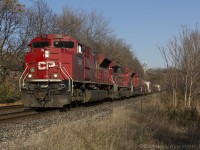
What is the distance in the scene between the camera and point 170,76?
58.7 ft

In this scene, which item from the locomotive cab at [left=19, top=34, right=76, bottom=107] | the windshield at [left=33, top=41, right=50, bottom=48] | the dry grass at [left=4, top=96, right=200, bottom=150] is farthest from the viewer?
the windshield at [left=33, top=41, right=50, bottom=48]

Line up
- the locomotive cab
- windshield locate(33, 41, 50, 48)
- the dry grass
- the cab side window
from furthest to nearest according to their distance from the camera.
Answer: the cab side window < windshield locate(33, 41, 50, 48) < the locomotive cab < the dry grass

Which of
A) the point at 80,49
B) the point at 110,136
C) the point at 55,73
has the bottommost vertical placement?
the point at 110,136

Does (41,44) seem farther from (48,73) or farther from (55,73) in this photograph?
(55,73)

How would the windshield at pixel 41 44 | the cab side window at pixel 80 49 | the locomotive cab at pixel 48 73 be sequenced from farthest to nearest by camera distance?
the cab side window at pixel 80 49, the windshield at pixel 41 44, the locomotive cab at pixel 48 73

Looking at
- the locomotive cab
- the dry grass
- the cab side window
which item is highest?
the cab side window

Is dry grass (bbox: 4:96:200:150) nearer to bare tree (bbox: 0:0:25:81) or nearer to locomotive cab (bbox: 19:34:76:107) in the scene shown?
locomotive cab (bbox: 19:34:76:107)

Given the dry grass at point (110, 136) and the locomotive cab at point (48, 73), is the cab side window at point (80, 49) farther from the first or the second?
the dry grass at point (110, 136)

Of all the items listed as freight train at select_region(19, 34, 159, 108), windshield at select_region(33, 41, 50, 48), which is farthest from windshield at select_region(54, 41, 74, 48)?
windshield at select_region(33, 41, 50, 48)

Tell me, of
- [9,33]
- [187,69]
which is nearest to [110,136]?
[187,69]

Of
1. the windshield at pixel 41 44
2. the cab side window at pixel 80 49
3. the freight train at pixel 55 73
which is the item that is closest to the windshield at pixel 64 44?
the freight train at pixel 55 73

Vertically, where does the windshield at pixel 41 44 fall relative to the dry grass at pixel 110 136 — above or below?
above

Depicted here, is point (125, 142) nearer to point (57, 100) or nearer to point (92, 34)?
point (57, 100)

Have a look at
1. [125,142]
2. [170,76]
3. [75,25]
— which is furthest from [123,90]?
[125,142]
